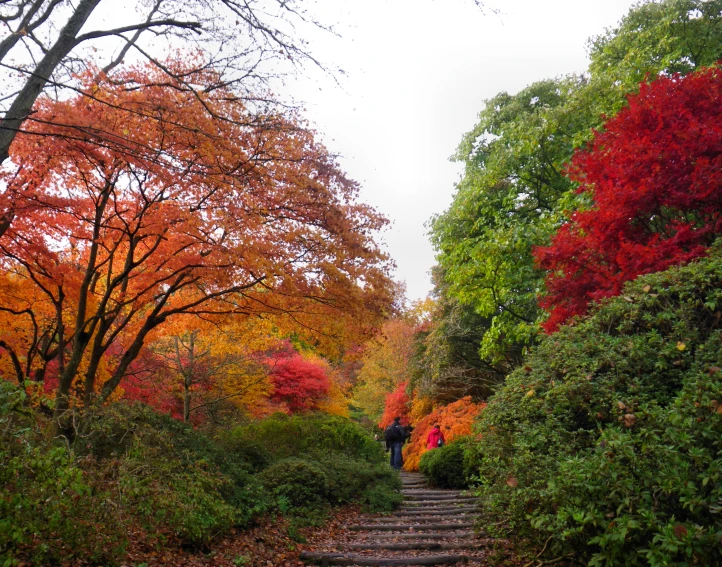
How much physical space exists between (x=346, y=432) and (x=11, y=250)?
699 cm

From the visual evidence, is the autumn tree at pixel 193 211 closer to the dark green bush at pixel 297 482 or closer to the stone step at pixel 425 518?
the dark green bush at pixel 297 482

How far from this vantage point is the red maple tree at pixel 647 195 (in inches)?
223

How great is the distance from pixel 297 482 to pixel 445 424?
8.17 m

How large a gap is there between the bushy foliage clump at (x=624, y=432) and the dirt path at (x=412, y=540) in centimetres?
86

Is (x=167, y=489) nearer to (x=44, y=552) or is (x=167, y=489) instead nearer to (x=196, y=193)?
(x=44, y=552)

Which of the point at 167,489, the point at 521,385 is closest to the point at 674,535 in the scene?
the point at 521,385

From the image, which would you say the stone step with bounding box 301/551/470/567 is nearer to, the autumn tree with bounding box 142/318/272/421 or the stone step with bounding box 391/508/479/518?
the stone step with bounding box 391/508/479/518

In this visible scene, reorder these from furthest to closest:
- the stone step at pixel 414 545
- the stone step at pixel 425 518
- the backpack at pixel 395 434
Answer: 1. the backpack at pixel 395 434
2. the stone step at pixel 425 518
3. the stone step at pixel 414 545

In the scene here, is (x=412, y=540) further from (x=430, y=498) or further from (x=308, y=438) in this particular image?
(x=308, y=438)

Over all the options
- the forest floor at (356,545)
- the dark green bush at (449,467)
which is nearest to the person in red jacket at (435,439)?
the dark green bush at (449,467)

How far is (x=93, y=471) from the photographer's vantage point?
4.30 meters

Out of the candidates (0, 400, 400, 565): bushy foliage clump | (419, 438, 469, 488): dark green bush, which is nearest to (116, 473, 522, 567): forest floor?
(0, 400, 400, 565): bushy foliage clump

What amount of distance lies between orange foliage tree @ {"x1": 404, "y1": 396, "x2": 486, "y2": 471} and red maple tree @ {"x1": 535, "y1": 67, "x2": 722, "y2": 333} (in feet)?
25.8

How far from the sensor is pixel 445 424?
1517 cm
